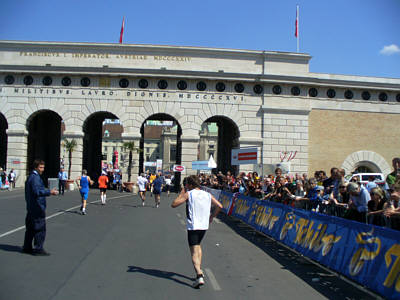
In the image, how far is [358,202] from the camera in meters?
8.51

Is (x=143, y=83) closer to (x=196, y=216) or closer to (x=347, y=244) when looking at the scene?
(x=196, y=216)

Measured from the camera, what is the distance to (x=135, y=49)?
120 ft

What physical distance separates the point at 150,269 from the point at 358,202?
14.6ft

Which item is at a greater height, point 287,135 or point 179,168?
point 287,135

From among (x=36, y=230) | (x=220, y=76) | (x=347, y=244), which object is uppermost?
(x=220, y=76)

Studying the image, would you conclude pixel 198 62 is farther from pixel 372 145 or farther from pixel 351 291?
pixel 351 291

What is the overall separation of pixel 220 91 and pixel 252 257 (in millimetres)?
28781

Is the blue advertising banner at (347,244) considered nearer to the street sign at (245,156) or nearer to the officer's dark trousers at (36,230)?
the officer's dark trousers at (36,230)

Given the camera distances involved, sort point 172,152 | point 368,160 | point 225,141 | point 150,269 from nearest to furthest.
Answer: point 150,269 → point 368,160 → point 225,141 → point 172,152

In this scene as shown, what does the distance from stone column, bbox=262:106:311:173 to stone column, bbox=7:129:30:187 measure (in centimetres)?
2149

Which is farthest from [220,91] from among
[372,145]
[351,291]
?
[351,291]

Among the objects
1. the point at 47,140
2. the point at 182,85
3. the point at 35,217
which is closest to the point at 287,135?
the point at 182,85

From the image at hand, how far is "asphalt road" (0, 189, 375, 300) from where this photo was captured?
6227mm

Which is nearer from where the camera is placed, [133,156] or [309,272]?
[309,272]
